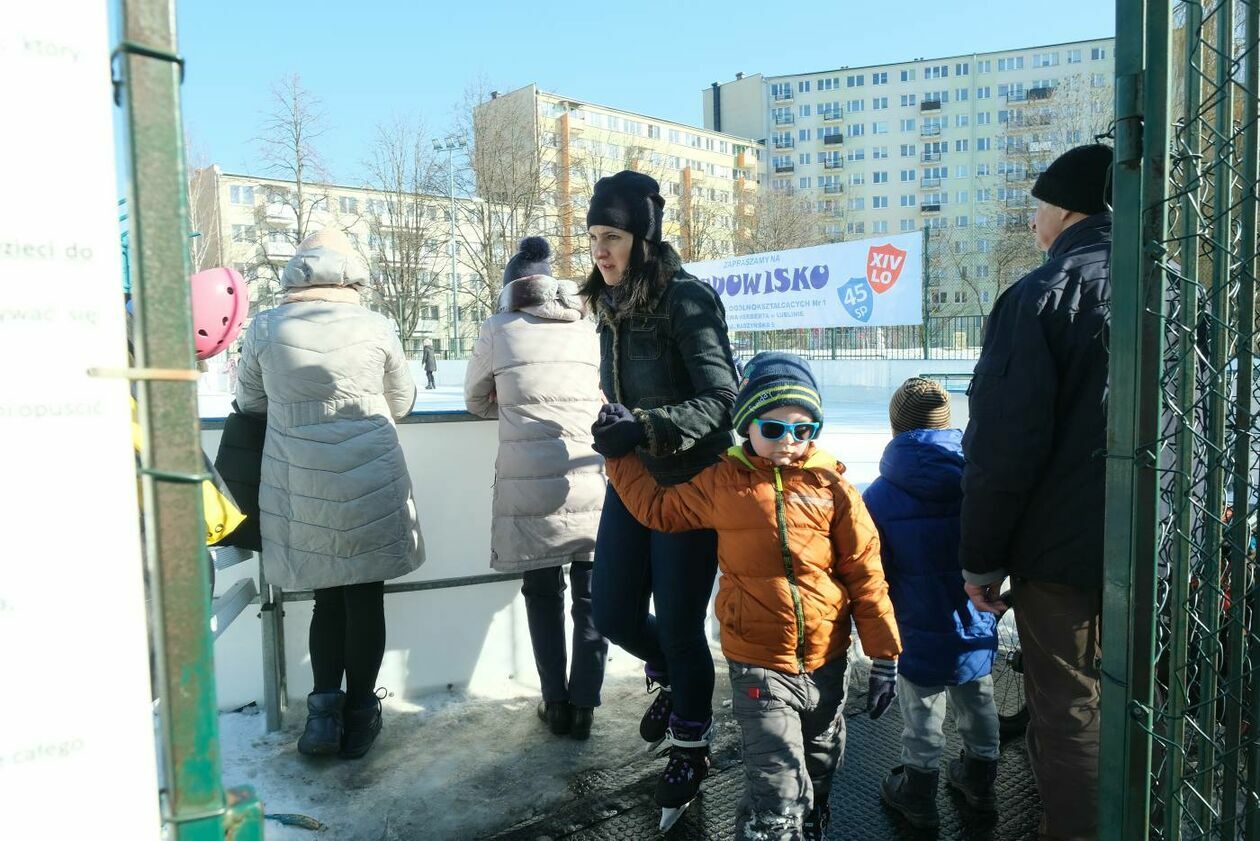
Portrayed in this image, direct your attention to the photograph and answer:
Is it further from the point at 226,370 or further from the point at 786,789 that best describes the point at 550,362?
the point at 226,370

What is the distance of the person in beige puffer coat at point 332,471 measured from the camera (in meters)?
2.90

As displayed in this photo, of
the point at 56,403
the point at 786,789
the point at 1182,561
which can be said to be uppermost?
the point at 56,403

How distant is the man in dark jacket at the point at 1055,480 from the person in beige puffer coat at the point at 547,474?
1497 millimetres

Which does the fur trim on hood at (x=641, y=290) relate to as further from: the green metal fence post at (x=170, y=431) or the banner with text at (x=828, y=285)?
the banner with text at (x=828, y=285)

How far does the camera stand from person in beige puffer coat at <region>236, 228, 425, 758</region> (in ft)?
9.50

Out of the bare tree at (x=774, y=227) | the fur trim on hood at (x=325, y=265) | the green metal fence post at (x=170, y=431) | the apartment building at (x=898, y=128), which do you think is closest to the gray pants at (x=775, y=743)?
the green metal fence post at (x=170, y=431)

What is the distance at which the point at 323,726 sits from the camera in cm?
298

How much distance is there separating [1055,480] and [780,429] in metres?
0.67

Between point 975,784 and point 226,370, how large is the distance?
22.5 m

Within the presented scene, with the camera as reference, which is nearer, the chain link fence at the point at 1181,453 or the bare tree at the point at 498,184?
the chain link fence at the point at 1181,453

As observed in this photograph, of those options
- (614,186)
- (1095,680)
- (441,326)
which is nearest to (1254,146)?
(1095,680)

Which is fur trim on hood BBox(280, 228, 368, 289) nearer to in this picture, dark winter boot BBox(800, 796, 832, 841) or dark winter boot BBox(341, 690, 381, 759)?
dark winter boot BBox(341, 690, 381, 759)

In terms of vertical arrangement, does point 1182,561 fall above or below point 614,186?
below

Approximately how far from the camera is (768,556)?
2.35 meters
